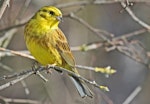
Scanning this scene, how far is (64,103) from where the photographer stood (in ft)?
21.0

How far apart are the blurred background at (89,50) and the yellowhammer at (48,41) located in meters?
0.37

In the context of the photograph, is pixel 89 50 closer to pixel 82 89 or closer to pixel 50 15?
pixel 50 15

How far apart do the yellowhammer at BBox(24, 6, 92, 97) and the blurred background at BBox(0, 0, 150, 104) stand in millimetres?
370

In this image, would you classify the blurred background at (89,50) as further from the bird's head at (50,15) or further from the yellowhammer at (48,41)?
the bird's head at (50,15)

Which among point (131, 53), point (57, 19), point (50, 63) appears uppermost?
point (57, 19)

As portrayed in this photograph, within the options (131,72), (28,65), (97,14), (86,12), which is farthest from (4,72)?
(131,72)

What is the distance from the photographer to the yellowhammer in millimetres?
4039

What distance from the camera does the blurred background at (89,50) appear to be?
4887 mm

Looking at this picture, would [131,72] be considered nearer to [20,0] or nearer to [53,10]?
[20,0]

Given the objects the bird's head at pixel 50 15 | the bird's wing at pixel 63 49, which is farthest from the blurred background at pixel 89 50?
the bird's head at pixel 50 15

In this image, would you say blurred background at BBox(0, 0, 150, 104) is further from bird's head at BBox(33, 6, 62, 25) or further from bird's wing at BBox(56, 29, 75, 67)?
bird's head at BBox(33, 6, 62, 25)

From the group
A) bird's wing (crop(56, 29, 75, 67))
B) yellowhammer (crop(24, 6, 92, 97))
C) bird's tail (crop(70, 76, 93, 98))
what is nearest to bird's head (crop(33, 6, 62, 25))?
yellowhammer (crop(24, 6, 92, 97))

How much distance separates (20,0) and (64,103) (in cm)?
139

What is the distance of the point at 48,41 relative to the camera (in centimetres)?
411
